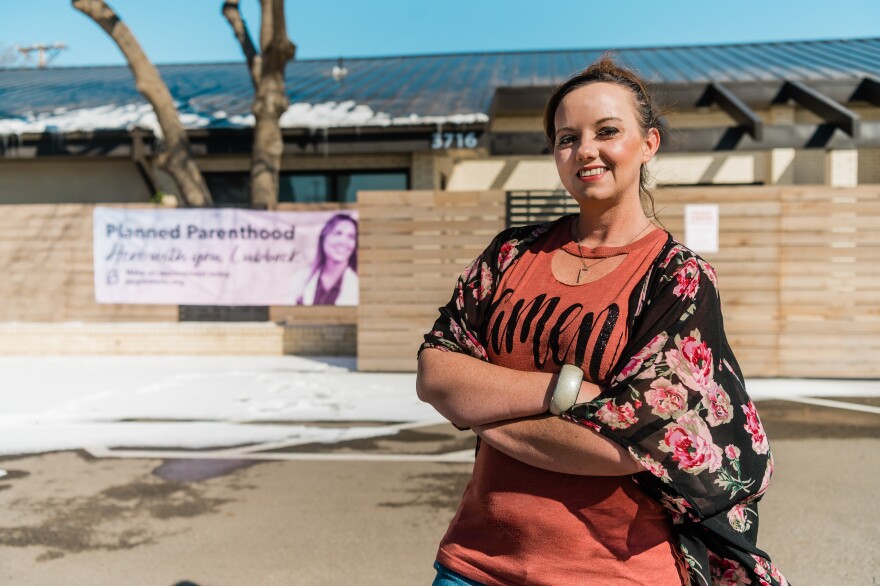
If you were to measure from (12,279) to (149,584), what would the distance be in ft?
34.3

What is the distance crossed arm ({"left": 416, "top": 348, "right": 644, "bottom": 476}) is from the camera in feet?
5.02

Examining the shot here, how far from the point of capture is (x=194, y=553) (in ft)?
13.7

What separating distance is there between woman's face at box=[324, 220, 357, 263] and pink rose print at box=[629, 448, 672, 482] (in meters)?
10.0

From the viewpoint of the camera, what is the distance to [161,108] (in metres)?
13.3

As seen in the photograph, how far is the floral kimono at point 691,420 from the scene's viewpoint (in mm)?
1506

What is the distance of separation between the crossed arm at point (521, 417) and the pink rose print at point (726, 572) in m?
0.29

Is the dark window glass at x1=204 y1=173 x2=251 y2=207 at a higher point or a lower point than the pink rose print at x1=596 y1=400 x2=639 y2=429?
higher

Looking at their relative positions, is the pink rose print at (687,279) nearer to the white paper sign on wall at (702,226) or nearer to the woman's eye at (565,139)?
the woman's eye at (565,139)

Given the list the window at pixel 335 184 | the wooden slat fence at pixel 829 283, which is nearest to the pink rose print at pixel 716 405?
the wooden slat fence at pixel 829 283

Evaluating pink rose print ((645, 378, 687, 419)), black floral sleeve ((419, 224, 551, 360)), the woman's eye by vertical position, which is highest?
the woman's eye

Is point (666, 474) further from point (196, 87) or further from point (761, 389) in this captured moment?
point (196, 87)

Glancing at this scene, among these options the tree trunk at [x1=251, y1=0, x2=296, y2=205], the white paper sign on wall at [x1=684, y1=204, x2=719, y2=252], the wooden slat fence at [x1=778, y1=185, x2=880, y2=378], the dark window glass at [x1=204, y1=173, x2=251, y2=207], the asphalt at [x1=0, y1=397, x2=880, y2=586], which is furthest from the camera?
the dark window glass at [x1=204, y1=173, x2=251, y2=207]

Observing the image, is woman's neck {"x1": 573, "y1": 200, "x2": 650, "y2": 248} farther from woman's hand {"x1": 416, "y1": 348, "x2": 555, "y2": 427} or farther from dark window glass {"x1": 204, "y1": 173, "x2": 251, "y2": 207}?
dark window glass {"x1": 204, "y1": 173, "x2": 251, "y2": 207}

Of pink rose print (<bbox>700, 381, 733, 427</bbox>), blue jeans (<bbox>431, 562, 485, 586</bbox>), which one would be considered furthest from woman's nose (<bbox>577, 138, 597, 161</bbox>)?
blue jeans (<bbox>431, 562, 485, 586</bbox>)
